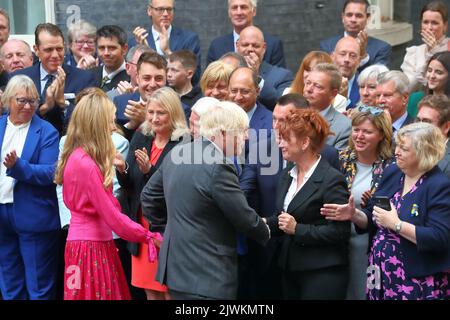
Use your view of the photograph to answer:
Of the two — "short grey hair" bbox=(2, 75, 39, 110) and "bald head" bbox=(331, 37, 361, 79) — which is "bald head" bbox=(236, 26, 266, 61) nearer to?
"bald head" bbox=(331, 37, 361, 79)

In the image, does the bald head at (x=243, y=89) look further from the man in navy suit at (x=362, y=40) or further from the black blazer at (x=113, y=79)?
the man in navy suit at (x=362, y=40)

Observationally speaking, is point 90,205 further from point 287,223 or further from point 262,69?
point 262,69

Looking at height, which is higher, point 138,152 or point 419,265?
point 138,152

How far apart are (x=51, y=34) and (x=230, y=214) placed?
3.41 m

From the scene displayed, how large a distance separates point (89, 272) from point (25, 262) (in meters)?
0.97

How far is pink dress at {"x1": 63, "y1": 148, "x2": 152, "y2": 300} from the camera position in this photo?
7.50 metres

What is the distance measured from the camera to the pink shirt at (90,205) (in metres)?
7.48

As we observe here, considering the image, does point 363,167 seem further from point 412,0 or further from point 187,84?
point 412,0

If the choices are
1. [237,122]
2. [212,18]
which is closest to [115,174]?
[237,122]

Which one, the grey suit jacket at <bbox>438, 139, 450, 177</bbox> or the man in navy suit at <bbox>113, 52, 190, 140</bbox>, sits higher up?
the man in navy suit at <bbox>113, 52, 190, 140</bbox>

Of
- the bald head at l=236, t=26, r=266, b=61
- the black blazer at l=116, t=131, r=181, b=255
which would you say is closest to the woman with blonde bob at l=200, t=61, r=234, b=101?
the black blazer at l=116, t=131, r=181, b=255

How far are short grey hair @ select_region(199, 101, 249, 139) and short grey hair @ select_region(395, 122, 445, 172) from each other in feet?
3.46

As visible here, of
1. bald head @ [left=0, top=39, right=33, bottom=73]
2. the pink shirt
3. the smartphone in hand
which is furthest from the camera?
bald head @ [left=0, top=39, right=33, bottom=73]

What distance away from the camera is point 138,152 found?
7.88 m
